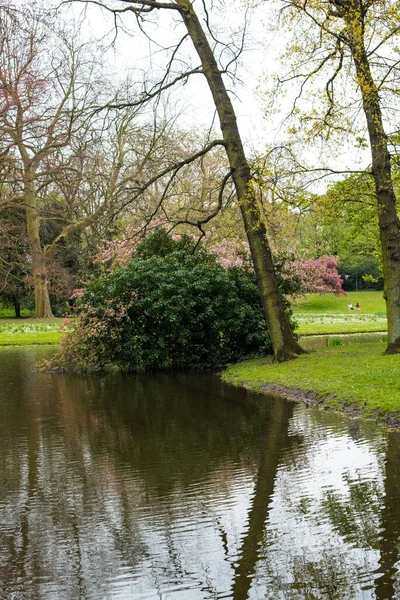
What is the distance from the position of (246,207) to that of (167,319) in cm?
358

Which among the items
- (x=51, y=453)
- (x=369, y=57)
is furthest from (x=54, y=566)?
(x=369, y=57)

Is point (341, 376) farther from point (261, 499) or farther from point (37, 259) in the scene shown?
point (37, 259)

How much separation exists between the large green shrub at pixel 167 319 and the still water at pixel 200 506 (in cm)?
603

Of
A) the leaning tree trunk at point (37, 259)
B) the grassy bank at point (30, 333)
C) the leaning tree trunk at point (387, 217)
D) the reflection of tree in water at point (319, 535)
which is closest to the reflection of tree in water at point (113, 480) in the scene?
the reflection of tree in water at point (319, 535)

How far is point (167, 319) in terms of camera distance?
16.9m

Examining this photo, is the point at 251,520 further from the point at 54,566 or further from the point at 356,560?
the point at 54,566

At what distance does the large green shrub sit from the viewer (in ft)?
55.9

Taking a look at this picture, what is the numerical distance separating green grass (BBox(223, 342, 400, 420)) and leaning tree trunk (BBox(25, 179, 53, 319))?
2273 centimetres

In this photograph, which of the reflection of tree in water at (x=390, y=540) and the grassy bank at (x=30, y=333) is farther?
the grassy bank at (x=30, y=333)

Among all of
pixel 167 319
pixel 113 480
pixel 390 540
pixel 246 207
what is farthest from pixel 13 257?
pixel 390 540

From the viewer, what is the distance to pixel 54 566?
15.6 ft

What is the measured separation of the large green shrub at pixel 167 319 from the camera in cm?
1705

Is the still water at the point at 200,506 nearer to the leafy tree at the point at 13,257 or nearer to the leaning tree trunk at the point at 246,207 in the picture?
the leaning tree trunk at the point at 246,207

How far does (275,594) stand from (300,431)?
507 centimetres
